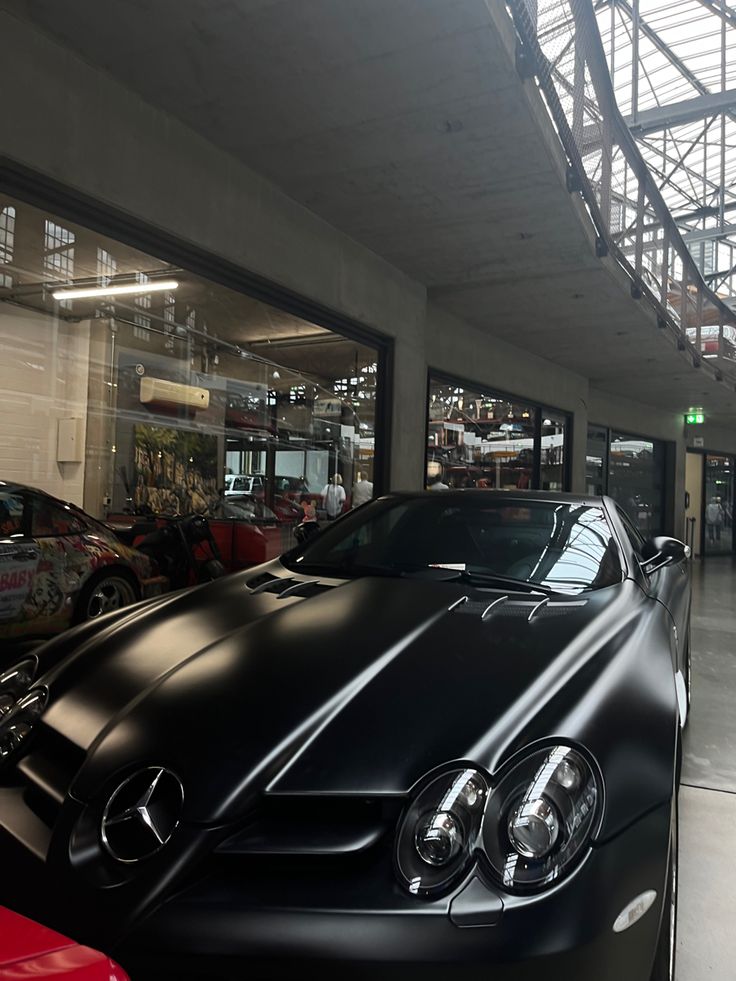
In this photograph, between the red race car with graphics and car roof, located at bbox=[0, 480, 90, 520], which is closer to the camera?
the red race car with graphics

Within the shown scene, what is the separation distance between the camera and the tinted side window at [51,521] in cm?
443

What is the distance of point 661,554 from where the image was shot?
106 inches

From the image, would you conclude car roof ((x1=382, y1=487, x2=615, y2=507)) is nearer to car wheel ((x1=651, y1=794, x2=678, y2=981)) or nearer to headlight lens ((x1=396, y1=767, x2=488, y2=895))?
car wheel ((x1=651, y1=794, x2=678, y2=981))

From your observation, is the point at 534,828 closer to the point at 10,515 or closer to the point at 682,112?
the point at 10,515

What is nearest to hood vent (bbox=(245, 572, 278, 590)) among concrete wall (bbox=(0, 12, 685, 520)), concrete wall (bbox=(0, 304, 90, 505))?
concrete wall (bbox=(0, 12, 685, 520))

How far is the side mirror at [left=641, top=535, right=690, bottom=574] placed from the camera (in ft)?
8.49

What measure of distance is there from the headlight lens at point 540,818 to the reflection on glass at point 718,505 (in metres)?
18.7

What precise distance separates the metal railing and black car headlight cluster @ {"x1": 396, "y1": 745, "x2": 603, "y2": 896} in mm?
3950

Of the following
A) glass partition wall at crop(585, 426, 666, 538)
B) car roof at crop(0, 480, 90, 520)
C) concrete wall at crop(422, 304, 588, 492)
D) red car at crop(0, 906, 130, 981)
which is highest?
concrete wall at crop(422, 304, 588, 492)

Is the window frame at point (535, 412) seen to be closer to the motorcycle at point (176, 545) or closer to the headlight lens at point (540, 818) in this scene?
the motorcycle at point (176, 545)

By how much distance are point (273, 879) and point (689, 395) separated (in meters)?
14.8

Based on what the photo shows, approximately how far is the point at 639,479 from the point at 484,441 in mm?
7054

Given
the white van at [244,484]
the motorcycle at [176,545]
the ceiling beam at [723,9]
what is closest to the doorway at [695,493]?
the ceiling beam at [723,9]

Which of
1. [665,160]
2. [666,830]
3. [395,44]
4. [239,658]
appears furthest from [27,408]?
[665,160]
